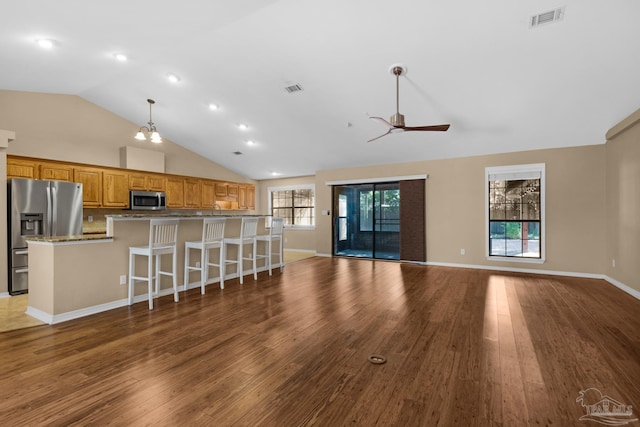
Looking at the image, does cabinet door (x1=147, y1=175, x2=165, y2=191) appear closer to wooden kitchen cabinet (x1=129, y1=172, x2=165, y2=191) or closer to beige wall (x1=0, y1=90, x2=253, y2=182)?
wooden kitchen cabinet (x1=129, y1=172, x2=165, y2=191)

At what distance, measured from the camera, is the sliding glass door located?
7.51 m

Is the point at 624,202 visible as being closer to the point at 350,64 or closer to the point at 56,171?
the point at 350,64

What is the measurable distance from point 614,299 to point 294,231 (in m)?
7.32

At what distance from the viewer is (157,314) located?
3.54 metres

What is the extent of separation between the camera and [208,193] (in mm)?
8422

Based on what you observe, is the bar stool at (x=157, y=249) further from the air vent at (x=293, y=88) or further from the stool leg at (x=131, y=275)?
the air vent at (x=293, y=88)

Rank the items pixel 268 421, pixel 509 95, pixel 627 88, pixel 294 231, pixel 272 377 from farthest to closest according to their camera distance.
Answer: pixel 294 231 → pixel 509 95 → pixel 627 88 → pixel 272 377 → pixel 268 421

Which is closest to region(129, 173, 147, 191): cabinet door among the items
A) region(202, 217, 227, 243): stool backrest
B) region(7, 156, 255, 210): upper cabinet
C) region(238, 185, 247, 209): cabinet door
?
region(7, 156, 255, 210): upper cabinet

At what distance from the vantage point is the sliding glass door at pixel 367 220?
751 centimetres

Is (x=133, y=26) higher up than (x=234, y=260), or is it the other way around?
(x=133, y=26)

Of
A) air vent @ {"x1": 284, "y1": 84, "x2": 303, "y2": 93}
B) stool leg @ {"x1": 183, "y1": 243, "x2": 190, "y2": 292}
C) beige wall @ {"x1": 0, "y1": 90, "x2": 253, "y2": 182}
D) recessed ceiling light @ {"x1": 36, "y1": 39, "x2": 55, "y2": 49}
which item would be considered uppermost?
recessed ceiling light @ {"x1": 36, "y1": 39, "x2": 55, "y2": 49}

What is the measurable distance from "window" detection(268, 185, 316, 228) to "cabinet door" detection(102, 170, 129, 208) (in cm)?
435

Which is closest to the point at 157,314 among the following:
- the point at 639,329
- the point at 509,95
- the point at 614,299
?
the point at 639,329

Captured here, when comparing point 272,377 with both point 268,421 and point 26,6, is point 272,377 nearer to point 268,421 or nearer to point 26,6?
point 268,421
